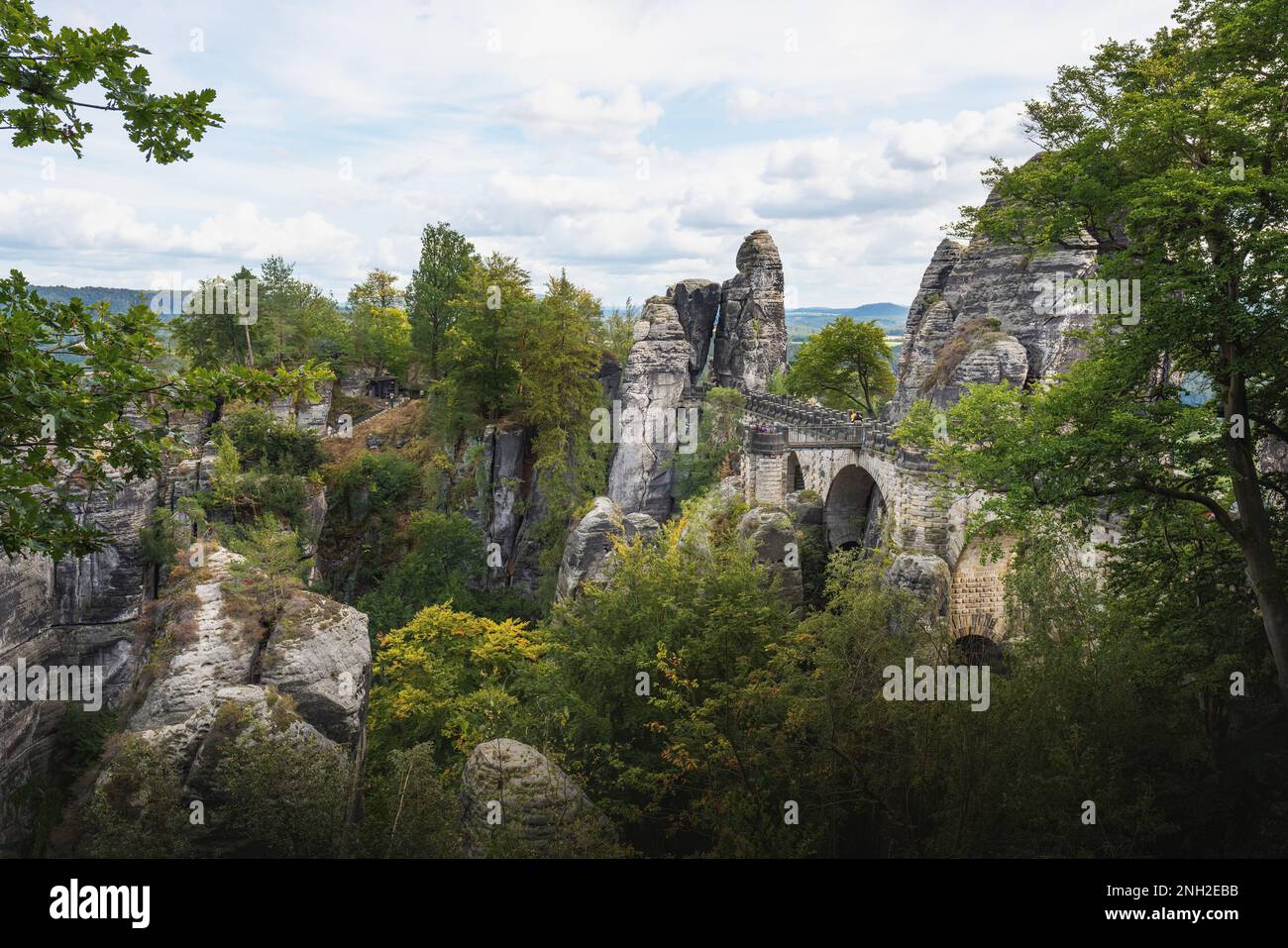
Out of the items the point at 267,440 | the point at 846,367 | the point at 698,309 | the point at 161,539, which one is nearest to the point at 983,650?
the point at 161,539

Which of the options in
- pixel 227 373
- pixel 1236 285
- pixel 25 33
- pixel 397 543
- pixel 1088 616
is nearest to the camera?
pixel 25 33

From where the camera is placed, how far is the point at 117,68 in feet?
20.0

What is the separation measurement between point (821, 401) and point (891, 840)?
42391 mm

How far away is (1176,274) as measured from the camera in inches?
413

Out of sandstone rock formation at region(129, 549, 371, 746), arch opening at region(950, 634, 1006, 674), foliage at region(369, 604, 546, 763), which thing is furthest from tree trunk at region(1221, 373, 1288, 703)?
sandstone rock formation at region(129, 549, 371, 746)

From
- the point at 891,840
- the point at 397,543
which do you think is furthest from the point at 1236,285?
the point at 397,543

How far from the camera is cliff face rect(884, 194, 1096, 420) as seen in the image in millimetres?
28469

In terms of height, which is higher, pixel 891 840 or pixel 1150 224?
pixel 1150 224

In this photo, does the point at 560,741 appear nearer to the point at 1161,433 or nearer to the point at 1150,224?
the point at 1161,433

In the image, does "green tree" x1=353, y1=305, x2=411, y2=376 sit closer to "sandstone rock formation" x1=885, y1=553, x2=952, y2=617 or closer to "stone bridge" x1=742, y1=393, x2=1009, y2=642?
"stone bridge" x1=742, y1=393, x2=1009, y2=642

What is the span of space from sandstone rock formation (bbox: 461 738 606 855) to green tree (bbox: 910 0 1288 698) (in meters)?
7.15

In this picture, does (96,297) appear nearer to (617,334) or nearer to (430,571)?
(430,571)

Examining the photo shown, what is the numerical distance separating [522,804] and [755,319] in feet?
131

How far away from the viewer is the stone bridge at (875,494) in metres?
21.7
